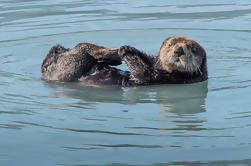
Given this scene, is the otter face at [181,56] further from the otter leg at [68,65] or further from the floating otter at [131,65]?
the otter leg at [68,65]

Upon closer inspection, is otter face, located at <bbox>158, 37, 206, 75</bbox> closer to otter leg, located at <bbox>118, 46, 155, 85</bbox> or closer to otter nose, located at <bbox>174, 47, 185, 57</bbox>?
otter nose, located at <bbox>174, 47, 185, 57</bbox>

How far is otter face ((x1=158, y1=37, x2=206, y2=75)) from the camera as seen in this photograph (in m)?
5.87

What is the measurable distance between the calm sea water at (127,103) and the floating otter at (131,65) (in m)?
0.10

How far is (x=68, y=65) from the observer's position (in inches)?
245

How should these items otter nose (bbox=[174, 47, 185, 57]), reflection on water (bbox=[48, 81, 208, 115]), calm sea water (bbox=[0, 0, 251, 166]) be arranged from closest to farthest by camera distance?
calm sea water (bbox=[0, 0, 251, 166]) → reflection on water (bbox=[48, 81, 208, 115]) → otter nose (bbox=[174, 47, 185, 57])

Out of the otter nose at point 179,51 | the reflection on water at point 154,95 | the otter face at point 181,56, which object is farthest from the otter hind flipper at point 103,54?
the otter nose at point 179,51

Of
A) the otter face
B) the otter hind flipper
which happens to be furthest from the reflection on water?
the otter hind flipper

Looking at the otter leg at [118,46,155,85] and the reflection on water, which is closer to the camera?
the reflection on water

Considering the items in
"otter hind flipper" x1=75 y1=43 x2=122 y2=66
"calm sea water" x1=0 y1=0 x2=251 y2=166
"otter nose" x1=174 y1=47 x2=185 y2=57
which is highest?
"otter nose" x1=174 y1=47 x2=185 y2=57

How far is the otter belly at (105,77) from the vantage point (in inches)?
240

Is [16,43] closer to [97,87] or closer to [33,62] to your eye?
[33,62]

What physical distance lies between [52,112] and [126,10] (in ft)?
17.4

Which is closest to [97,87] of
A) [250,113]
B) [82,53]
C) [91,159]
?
[82,53]

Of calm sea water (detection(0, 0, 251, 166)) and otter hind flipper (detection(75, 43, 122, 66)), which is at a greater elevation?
otter hind flipper (detection(75, 43, 122, 66))
